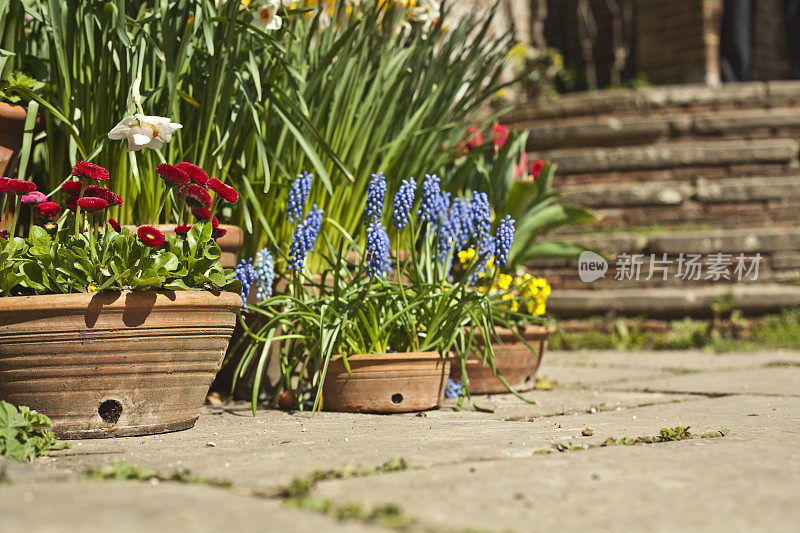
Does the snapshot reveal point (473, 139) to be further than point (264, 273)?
Yes

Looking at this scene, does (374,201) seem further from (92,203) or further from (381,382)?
(92,203)

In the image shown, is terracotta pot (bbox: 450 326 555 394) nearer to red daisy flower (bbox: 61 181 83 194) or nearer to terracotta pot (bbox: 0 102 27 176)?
red daisy flower (bbox: 61 181 83 194)

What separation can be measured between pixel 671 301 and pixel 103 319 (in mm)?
3380

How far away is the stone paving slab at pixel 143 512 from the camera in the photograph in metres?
1.01

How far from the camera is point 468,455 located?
5.00ft

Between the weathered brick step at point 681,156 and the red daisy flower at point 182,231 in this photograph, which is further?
the weathered brick step at point 681,156

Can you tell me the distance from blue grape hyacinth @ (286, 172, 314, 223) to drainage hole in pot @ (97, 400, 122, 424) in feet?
2.29

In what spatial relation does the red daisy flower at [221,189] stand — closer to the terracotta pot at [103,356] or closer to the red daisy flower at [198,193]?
the red daisy flower at [198,193]

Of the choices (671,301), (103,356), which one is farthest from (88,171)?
(671,301)

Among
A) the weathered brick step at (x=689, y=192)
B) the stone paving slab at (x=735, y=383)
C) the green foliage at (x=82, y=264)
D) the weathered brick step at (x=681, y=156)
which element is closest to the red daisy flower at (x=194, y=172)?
the green foliage at (x=82, y=264)

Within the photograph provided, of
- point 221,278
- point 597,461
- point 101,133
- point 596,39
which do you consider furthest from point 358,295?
point 596,39

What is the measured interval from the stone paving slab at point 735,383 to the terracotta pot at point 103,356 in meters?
1.59

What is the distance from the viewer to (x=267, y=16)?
2291 mm

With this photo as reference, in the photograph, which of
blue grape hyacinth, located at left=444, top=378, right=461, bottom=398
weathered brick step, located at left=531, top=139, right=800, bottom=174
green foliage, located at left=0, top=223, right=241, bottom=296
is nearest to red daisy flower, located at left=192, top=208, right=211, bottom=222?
green foliage, located at left=0, top=223, right=241, bottom=296
